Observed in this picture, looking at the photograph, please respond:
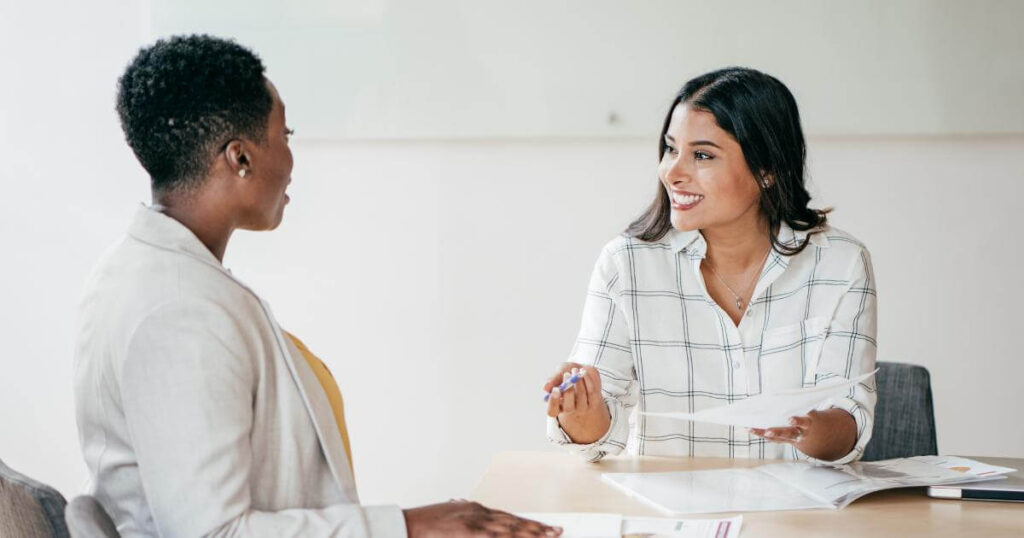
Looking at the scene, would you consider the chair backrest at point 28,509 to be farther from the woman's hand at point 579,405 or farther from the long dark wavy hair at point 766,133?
the long dark wavy hair at point 766,133

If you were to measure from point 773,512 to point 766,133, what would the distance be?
86 centimetres

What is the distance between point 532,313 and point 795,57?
1033 millimetres

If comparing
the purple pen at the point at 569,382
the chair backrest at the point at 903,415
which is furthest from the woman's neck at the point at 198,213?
the chair backrest at the point at 903,415

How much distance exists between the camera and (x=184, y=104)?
123 cm

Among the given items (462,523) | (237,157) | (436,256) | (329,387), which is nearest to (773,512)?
(462,523)

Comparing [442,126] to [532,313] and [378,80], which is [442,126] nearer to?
[378,80]

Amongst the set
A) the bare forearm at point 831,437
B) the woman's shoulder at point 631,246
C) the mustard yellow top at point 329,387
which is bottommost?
the bare forearm at point 831,437

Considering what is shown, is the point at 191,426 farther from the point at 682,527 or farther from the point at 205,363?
the point at 682,527

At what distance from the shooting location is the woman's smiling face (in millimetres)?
2076

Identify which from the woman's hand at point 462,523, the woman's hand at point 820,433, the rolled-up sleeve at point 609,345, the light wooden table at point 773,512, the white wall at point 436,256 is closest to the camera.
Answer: the woman's hand at point 462,523

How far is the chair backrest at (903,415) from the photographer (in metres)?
2.17

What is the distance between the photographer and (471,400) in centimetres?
312

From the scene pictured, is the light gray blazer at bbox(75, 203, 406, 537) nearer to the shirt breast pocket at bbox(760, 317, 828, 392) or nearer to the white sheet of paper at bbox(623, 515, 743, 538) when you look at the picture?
the white sheet of paper at bbox(623, 515, 743, 538)

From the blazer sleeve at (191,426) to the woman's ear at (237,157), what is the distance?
0.22 m
